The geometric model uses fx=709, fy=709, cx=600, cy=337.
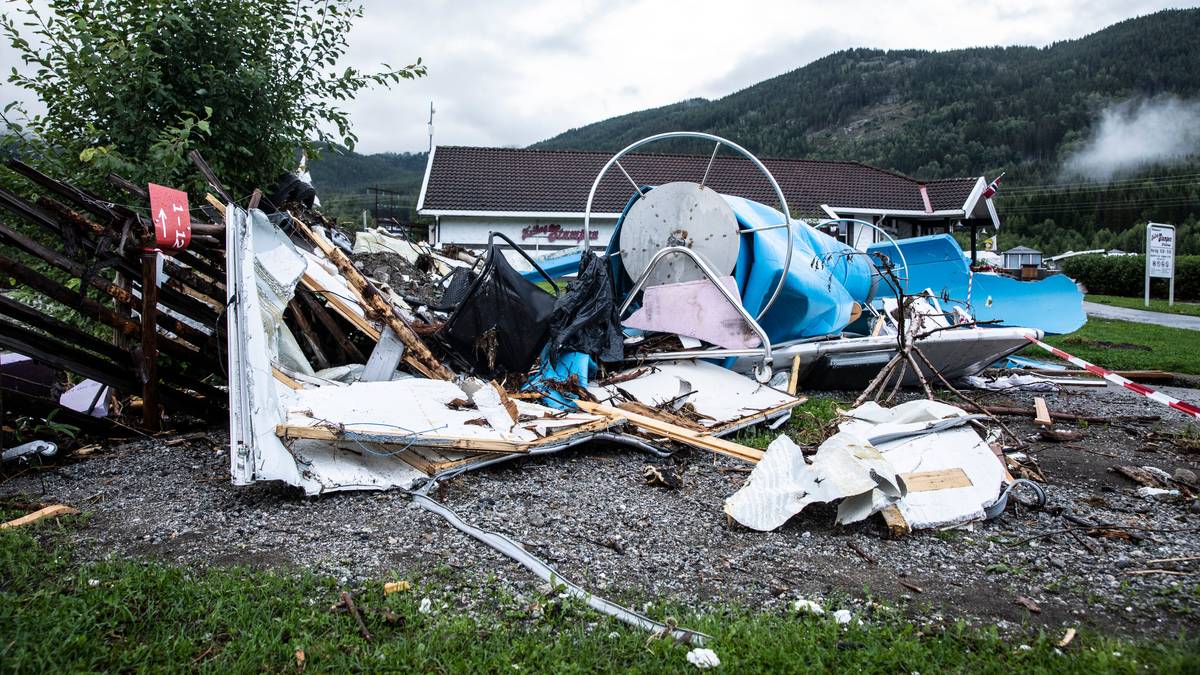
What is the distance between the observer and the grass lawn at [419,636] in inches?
96.5

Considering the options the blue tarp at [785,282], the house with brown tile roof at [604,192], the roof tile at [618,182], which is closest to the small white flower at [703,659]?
the blue tarp at [785,282]

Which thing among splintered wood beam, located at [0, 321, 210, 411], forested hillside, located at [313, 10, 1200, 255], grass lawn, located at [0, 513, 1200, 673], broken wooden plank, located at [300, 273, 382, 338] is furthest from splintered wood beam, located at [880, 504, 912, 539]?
forested hillside, located at [313, 10, 1200, 255]

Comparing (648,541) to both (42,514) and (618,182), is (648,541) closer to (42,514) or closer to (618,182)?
(42,514)

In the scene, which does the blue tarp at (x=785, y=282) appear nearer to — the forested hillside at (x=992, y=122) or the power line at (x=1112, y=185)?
the forested hillside at (x=992, y=122)

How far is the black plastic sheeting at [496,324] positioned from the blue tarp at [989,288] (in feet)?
22.5

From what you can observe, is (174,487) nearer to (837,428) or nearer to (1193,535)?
(837,428)

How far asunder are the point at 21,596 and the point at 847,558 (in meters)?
3.54

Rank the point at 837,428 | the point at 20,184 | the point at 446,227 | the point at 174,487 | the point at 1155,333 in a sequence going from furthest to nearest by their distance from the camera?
the point at 446,227 → the point at 1155,333 → the point at 20,184 → the point at 837,428 → the point at 174,487

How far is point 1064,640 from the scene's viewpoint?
105 inches

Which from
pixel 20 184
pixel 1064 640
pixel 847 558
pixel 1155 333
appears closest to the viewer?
pixel 1064 640

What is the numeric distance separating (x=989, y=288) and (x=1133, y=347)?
9.72 ft

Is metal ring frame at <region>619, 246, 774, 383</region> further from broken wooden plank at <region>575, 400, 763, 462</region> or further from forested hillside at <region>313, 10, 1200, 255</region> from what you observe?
forested hillside at <region>313, 10, 1200, 255</region>

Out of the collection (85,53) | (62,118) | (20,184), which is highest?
(85,53)

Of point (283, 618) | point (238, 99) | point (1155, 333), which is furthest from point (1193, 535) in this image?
point (1155, 333)
